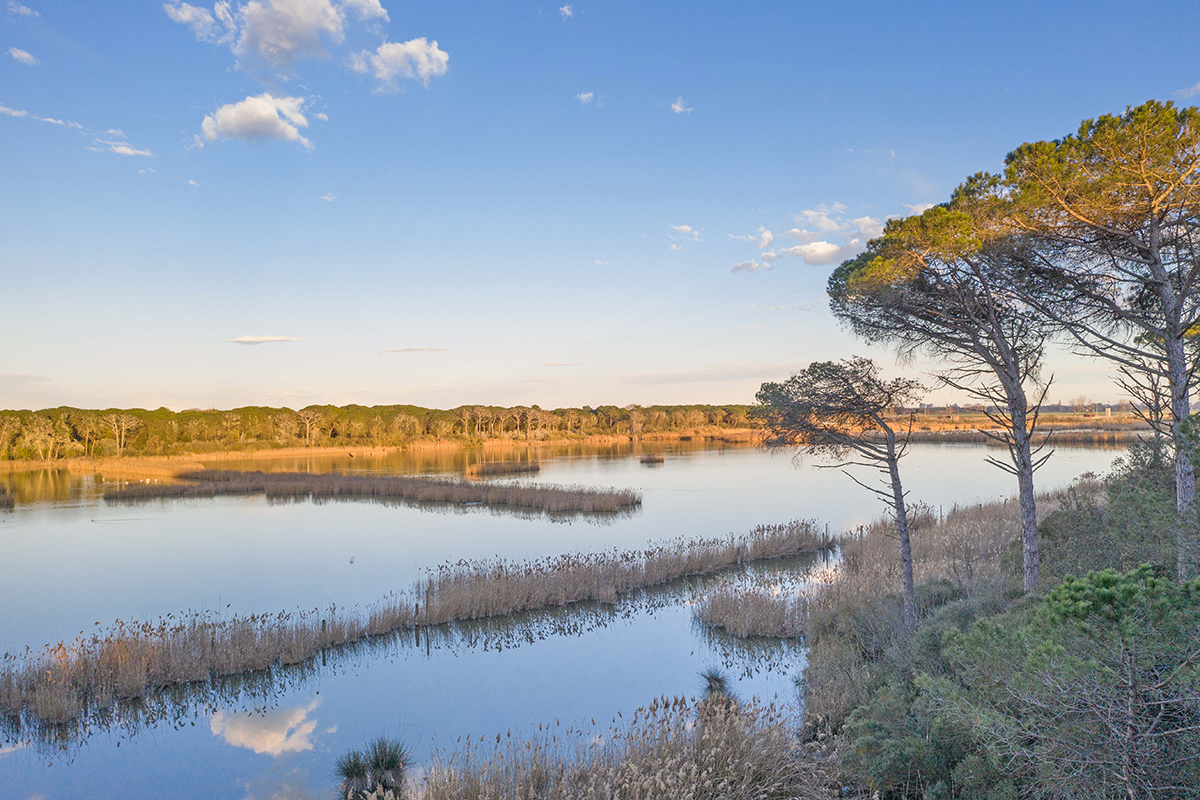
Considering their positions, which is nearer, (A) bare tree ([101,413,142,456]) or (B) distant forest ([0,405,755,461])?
(B) distant forest ([0,405,755,461])

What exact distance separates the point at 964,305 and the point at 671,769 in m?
8.19

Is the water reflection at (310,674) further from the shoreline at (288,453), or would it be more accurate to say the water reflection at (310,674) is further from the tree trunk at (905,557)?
the shoreline at (288,453)

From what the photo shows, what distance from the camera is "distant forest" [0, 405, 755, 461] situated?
71.8 metres

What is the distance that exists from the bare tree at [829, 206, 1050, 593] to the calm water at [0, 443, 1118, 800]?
17.9ft

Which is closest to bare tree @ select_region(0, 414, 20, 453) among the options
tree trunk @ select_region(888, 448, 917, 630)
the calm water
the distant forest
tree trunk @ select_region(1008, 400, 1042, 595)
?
the distant forest

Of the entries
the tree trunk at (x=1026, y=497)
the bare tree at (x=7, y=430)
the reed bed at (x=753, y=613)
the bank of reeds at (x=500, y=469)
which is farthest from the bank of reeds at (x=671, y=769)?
the bare tree at (x=7, y=430)

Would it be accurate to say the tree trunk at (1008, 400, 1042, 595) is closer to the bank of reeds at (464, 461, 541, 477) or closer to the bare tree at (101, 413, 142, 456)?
the bank of reeds at (464, 461, 541, 477)

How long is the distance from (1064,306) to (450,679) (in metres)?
11.8

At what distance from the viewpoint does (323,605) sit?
15953 millimetres

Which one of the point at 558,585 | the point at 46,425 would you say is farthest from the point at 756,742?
the point at 46,425

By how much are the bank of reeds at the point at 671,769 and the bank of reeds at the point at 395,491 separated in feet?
82.4

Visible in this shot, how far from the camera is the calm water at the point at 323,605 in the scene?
28.4 feet

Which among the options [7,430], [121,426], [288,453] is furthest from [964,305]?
[121,426]

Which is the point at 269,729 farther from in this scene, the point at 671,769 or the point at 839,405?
the point at 839,405
